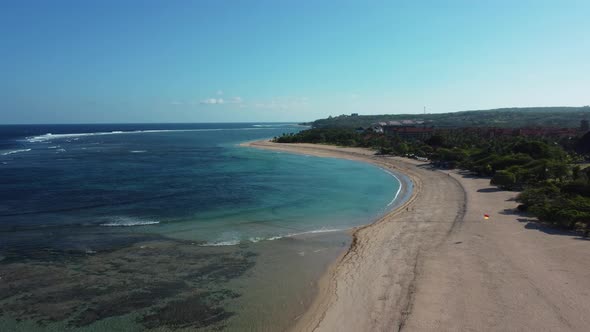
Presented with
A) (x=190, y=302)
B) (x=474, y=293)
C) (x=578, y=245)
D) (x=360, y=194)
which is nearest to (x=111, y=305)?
(x=190, y=302)

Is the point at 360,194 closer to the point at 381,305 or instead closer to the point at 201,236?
the point at 201,236

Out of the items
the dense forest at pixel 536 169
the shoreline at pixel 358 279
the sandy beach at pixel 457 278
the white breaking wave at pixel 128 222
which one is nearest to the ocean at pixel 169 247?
the white breaking wave at pixel 128 222

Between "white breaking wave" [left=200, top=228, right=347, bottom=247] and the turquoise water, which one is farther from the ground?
the turquoise water

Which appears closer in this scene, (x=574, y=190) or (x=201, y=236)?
(x=201, y=236)

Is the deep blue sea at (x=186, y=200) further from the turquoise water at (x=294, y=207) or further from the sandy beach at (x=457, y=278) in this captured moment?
the sandy beach at (x=457, y=278)

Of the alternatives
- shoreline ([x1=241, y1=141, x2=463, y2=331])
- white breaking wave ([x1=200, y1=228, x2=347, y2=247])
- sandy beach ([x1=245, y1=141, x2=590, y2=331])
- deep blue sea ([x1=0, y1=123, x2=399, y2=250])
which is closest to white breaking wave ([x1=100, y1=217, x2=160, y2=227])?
deep blue sea ([x1=0, y1=123, x2=399, y2=250])

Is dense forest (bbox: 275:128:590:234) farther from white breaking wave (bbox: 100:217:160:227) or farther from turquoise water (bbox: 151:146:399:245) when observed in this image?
white breaking wave (bbox: 100:217:160:227)
